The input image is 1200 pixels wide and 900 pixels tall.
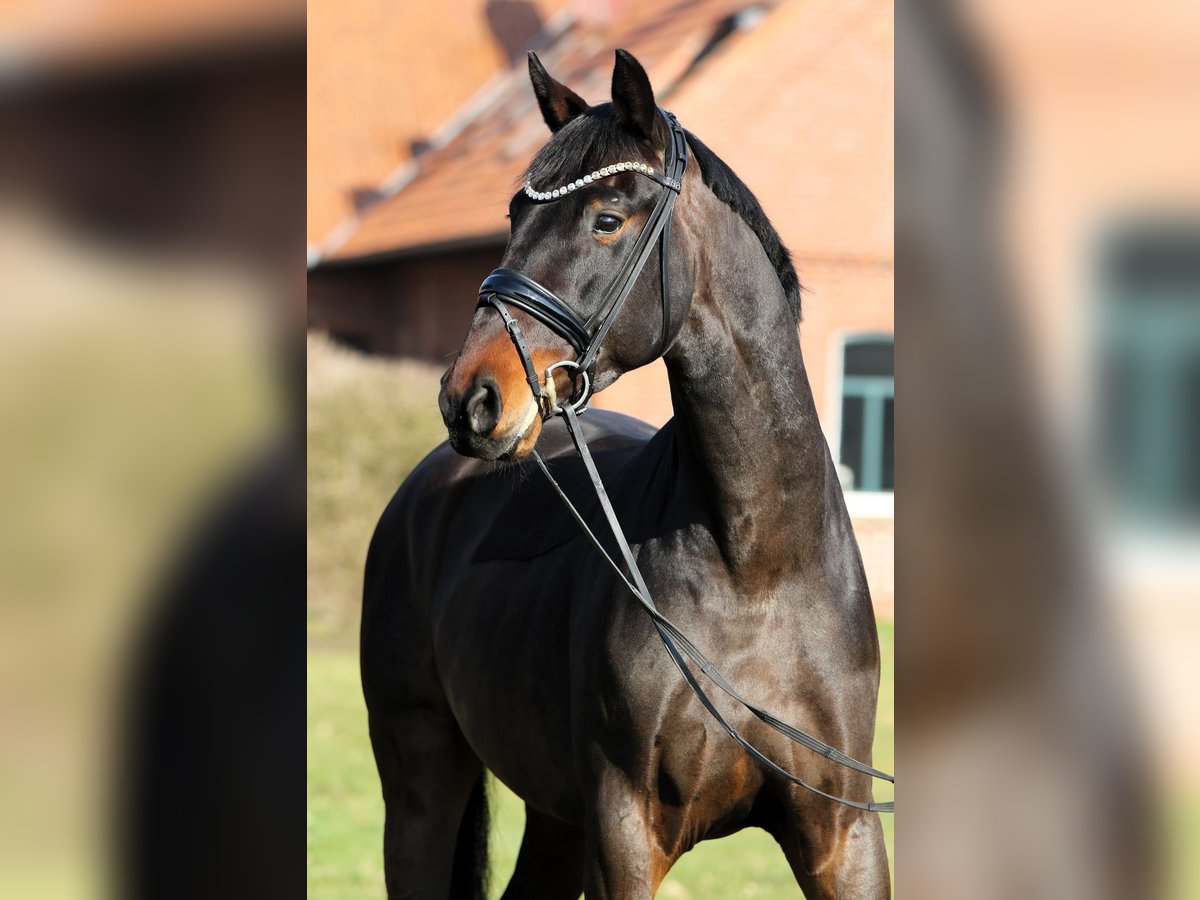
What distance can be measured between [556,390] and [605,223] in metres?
0.35

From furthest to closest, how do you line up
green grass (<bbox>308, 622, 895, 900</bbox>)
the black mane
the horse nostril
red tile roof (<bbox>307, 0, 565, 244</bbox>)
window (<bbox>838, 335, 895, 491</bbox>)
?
red tile roof (<bbox>307, 0, 565, 244</bbox>)
window (<bbox>838, 335, 895, 491</bbox>)
green grass (<bbox>308, 622, 895, 900</bbox>)
the black mane
the horse nostril

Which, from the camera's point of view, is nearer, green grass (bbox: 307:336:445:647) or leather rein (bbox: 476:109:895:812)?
leather rein (bbox: 476:109:895:812)

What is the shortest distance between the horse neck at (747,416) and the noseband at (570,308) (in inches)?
5.4

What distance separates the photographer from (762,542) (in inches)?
111

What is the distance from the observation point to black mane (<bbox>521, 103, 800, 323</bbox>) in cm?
266

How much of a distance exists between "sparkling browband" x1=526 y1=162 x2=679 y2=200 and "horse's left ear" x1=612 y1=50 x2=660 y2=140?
0.31 ft

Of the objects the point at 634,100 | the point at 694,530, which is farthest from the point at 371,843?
the point at 634,100

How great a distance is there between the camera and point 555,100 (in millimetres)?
3021

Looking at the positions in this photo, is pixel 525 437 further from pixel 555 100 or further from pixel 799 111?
pixel 799 111
